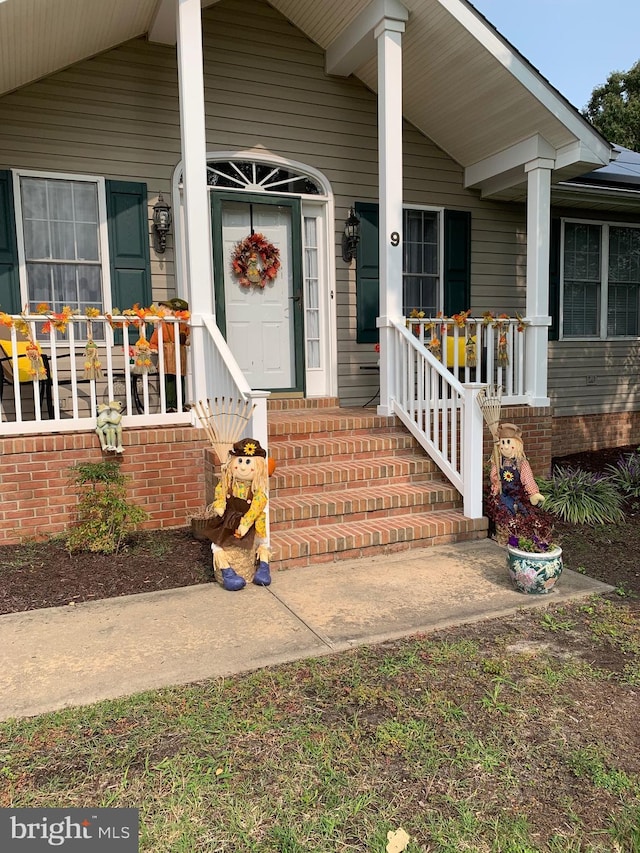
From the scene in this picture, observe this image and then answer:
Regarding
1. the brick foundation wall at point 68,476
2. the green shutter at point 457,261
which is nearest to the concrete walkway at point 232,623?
the brick foundation wall at point 68,476

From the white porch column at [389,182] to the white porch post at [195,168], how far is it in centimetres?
166

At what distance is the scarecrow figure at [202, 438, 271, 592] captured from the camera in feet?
12.8

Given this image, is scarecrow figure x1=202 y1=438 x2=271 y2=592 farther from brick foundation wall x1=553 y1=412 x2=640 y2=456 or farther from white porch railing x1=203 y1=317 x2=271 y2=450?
brick foundation wall x1=553 y1=412 x2=640 y2=456

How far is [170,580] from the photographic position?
161 inches

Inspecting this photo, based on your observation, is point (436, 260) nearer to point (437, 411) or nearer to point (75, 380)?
point (437, 411)

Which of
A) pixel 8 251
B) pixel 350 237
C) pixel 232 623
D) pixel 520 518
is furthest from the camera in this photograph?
pixel 350 237

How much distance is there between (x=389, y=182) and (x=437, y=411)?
2.13 metres

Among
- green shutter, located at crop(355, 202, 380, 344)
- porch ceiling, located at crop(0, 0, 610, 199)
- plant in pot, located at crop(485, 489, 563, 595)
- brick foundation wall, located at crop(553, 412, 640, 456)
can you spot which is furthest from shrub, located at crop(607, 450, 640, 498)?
porch ceiling, located at crop(0, 0, 610, 199)

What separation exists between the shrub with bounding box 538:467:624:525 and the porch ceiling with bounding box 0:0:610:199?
3172mm

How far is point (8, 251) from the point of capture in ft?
18.7

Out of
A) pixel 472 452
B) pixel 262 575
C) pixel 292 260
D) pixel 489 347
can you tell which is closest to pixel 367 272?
pixel 292 260

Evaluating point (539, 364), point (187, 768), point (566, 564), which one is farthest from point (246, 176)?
point (187, 768)

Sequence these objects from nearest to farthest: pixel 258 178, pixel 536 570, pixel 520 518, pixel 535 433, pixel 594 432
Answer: pixel 536 570, pixel 520 518, pixel 535 433, pixel 258 178, pixel 594 432

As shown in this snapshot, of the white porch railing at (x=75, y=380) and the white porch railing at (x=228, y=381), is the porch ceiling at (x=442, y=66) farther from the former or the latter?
the white porch railing at (x=228, y=381)
